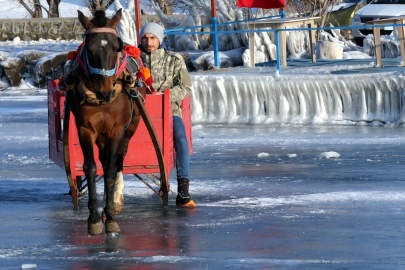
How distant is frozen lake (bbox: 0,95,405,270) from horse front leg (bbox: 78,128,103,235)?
10 cm

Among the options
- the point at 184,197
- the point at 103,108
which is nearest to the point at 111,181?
the point at 103,108

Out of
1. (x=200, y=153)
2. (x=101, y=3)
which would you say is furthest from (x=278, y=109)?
(x=101, y=3)

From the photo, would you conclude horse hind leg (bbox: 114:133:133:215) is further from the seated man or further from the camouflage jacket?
the camouflage jacket

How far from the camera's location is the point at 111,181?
5801 mm

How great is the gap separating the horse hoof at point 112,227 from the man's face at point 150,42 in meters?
1.78

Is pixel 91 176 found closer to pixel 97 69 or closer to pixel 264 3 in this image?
pixel 97 69

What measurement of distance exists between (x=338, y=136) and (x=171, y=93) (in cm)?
447

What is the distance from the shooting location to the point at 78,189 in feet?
22.0

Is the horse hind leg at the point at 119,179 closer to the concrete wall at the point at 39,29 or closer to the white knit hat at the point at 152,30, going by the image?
the white knit hat at the point at 152,30

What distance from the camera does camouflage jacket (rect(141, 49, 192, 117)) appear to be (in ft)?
21.8

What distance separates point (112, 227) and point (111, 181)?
1.47 ft

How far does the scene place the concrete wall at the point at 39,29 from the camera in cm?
2561

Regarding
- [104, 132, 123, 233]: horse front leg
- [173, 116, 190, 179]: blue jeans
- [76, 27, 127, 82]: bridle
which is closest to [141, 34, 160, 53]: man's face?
[173, 116, 190, 179]: blue jeans

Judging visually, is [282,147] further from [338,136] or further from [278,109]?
[278,109]
